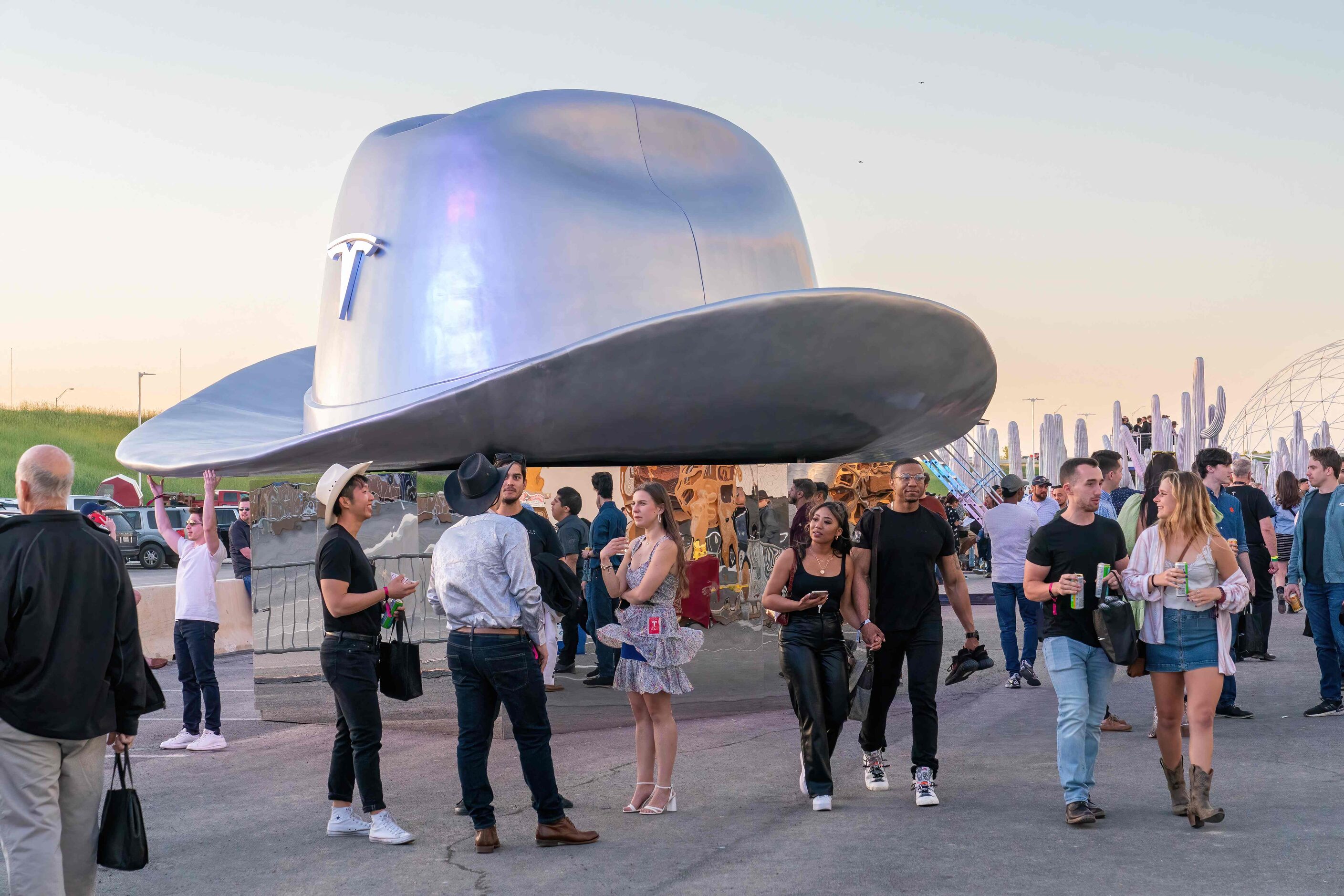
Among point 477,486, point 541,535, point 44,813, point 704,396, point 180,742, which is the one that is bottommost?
point 180,742

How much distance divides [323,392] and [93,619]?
249 inches

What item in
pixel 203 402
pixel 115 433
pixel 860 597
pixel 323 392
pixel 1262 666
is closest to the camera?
pixel 860 597

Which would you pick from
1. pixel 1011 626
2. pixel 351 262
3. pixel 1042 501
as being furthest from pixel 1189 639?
pixel 351 262

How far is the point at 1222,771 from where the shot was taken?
7.01 m

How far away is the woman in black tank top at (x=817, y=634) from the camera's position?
644cm

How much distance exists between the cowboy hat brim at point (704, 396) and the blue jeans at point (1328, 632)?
285 centimetres

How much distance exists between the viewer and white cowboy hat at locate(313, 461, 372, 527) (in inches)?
237

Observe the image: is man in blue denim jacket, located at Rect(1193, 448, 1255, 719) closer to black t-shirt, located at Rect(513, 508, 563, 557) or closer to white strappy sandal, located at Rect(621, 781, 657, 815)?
white strappy sandal, located at Rect(621, 781, 657, 815)

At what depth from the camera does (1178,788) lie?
19.9 ft

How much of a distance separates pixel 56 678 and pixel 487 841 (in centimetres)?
224

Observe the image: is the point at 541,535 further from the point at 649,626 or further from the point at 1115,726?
the point at 1115,726

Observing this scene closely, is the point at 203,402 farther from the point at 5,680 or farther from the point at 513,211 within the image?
the point at 5,680

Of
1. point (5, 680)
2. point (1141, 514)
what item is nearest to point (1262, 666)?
point (1141, 514)

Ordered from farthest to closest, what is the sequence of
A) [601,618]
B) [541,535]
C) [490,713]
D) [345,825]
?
[601,618]
[541,535]
[345,825]
[490,713]
